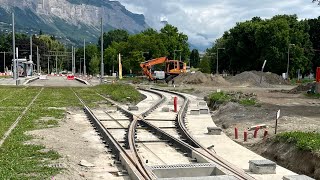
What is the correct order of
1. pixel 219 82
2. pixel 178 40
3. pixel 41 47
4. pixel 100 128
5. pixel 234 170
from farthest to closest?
pixel 41 47
pixel 178 40
pixel 219 82
pixel 100 128
pixel 234 170

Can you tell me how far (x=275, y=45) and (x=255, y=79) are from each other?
51.4 feet

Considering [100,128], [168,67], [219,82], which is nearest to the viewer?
[100,128]

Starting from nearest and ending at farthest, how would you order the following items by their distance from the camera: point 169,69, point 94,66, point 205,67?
point 169,69 < point 205,67 < point 94,66

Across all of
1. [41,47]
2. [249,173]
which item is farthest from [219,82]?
[41,47]

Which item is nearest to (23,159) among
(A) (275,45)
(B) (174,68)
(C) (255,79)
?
(C) (255,79)

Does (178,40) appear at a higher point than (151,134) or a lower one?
higher

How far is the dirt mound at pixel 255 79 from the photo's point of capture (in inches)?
2581

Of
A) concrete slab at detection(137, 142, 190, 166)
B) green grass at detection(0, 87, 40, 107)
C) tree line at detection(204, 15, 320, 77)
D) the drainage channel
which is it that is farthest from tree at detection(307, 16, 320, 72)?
concrete slab at detection(137, 142, 190, 166)

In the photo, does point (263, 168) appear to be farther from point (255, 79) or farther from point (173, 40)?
point (173, 40)

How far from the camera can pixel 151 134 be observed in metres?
15.6

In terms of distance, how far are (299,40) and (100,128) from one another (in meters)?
75.5

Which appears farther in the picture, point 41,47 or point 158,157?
point 41,47

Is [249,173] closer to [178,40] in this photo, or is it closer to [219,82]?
[219,82]

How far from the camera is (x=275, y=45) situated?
3167 inches
